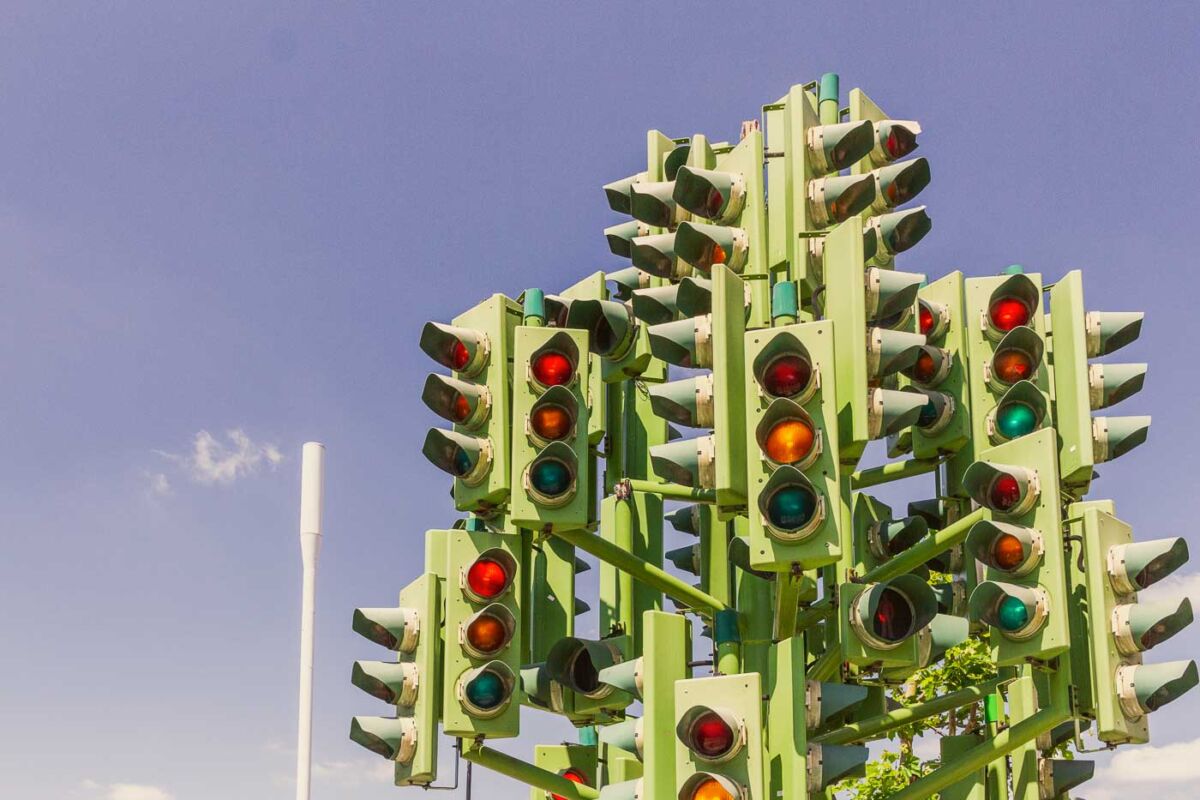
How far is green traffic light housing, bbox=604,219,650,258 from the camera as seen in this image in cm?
1320

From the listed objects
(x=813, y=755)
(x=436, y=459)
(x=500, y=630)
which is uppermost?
(x=436, y=459)

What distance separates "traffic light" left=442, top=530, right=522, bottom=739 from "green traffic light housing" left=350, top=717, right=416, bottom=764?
0.41 m

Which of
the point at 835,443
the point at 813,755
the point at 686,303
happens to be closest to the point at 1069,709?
the point at 813,755

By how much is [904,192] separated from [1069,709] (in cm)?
424

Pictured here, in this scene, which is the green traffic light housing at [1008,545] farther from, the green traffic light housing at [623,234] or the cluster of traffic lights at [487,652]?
the green traffic light housing at [623,234]

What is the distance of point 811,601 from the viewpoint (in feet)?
37.4

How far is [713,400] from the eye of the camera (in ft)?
29.1

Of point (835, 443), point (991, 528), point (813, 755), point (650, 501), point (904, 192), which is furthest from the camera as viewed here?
point (650, 501)

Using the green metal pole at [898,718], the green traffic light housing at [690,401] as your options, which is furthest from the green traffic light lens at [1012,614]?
the green traffic light housing at [690,401]

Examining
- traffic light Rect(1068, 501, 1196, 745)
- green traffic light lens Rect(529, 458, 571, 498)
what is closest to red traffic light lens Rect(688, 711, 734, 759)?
green traffic light lens Rect(529, 458, 571, 498)

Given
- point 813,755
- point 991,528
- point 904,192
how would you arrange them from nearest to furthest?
point 813,755, point 991,528, point 904,192

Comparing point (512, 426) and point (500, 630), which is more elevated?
point (512, 426)

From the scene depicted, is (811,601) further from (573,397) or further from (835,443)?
(835,443)

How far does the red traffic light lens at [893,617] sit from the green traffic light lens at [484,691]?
2743 millimetres
